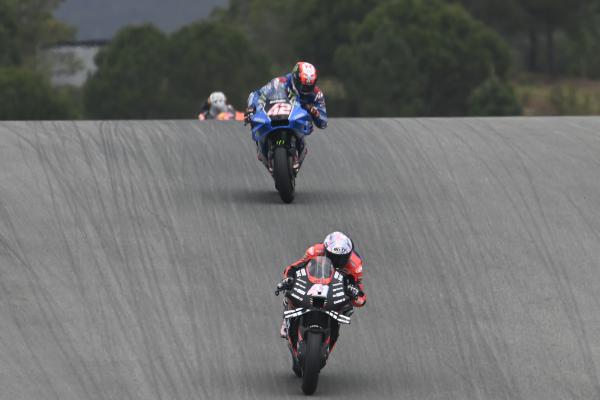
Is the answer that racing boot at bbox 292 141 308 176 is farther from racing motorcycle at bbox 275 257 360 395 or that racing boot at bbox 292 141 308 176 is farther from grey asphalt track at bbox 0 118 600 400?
racing motorcycle at bbox 275 257 360 395

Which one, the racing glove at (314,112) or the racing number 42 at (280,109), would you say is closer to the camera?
the racing number 42 at (280,109)

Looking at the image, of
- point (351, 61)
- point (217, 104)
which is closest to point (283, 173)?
point (217, 104)

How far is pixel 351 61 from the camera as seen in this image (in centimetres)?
8812

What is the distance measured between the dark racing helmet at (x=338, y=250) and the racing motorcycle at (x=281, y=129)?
6.35 meters

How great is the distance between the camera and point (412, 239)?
22750 millimetres

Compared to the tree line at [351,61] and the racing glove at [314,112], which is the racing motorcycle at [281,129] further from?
the tree line at [351,61]

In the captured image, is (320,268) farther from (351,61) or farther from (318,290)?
(351,61)

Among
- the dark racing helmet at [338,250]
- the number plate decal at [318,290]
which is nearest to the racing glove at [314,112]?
the dark racing helmet at [338,250]

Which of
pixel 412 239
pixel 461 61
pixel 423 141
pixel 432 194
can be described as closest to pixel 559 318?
pixel 412 239

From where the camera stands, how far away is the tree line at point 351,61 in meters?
86.3

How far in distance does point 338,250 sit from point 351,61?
236 ft

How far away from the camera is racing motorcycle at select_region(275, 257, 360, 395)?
52.6 feet

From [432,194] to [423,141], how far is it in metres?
3.99

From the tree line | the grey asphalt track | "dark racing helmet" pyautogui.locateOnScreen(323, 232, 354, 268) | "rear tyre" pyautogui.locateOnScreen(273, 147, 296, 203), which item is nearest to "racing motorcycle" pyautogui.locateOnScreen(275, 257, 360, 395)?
"dark racing helmet" pyautogui.locateOnScreen(323, 232, 354, 268)
